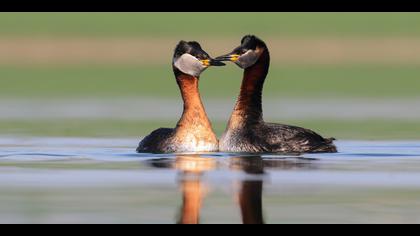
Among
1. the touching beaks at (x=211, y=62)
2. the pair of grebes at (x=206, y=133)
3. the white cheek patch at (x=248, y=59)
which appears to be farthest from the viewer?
the white cheek patch at (x=248, y=59)

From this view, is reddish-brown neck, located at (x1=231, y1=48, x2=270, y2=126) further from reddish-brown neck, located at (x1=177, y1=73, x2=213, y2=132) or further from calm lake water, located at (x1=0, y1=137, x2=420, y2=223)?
calm lake water, located at (x1=0, y1=137, x2=420, y2=223)

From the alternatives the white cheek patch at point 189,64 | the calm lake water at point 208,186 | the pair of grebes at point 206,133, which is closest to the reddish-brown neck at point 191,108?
the pair of grebes at point 206,133

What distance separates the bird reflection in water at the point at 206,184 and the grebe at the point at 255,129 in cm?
68

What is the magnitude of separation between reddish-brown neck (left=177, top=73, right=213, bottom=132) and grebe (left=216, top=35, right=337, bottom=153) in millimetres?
522

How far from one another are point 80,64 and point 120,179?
54.9 metres

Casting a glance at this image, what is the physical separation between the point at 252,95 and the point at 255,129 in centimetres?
88

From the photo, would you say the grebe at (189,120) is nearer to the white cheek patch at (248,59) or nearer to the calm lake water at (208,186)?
the calm lake water at (208,186)

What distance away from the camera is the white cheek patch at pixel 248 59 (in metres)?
23.6

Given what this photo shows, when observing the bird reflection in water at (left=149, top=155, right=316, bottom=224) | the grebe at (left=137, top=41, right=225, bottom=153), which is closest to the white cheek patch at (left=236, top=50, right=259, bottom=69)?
the grebe at (left=137, top=41, right=225, bottom=153)

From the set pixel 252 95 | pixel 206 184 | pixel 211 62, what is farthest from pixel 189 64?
pixel 206 184

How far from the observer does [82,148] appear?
953 inches

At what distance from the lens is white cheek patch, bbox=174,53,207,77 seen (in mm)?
22750
